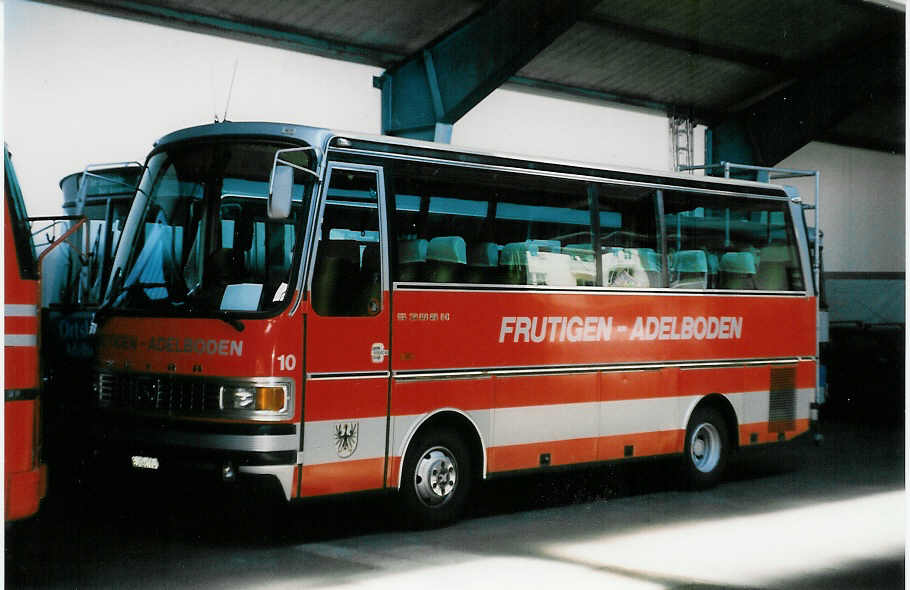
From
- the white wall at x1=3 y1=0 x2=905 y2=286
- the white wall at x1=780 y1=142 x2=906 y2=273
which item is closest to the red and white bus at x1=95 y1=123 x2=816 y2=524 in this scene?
the white wall at x1=3 y1=0 x2=905 y2=286

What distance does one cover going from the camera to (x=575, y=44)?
1784 cm

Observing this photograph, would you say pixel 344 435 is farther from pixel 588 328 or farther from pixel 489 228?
pixel 588 328

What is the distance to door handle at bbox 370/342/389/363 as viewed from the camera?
871cm

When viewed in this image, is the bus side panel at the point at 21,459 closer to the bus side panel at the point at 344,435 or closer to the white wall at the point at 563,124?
the bus side panel at the point at 344,435

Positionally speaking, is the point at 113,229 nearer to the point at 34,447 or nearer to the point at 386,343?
the point at 386,343

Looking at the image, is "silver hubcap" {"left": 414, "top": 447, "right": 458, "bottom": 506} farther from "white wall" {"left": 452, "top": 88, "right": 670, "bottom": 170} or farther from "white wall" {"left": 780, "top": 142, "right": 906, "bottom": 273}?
"white wall" {"left": 780, "top": 142, "right": 906, "bottom": 273}

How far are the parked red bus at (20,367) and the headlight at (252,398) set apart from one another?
1537 millimetres

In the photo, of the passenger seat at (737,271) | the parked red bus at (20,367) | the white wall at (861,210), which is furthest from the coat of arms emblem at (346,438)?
the white wall at (861,210)

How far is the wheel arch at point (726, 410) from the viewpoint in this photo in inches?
466

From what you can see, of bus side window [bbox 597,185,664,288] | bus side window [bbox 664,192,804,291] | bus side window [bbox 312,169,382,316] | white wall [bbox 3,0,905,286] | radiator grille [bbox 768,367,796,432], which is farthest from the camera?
radiator grille [bbox 768,367,796,432]

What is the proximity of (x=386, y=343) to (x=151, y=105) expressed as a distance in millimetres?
4564

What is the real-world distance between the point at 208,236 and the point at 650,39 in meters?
11.2

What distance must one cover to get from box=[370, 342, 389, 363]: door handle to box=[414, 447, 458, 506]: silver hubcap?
932mm

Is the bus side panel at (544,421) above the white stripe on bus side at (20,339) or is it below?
below
